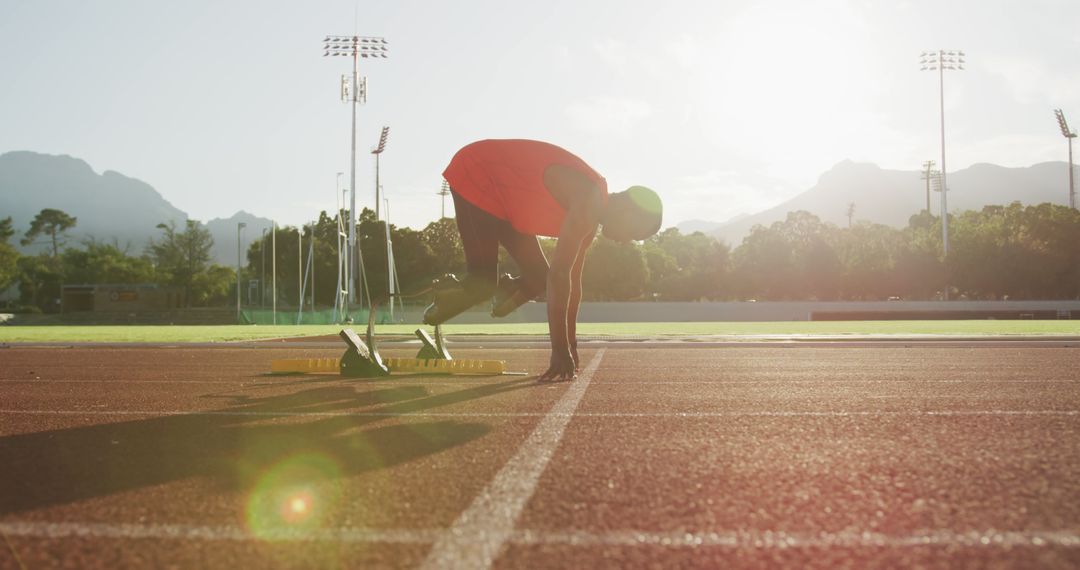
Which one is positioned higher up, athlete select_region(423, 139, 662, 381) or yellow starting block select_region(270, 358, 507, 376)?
athlete select_region(423, 139, 662, 381)

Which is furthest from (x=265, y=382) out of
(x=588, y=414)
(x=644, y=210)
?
(x=588, y=414)

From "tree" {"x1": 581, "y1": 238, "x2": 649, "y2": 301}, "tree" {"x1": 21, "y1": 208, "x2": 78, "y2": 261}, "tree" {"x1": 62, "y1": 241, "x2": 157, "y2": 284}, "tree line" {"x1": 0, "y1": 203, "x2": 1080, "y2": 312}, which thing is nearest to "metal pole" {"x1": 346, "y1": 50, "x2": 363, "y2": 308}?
"tree line" {"x1": 0, "y1": 203, "x2": 1080, "y2": 312}

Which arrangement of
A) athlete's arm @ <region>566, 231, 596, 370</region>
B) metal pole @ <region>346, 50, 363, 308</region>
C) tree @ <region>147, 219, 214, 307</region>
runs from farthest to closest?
tree @ <region>147, 219, 214, 307</region>, metal pole @ <region>346, 50, 363, 308</region>, athlete's arm @ <region>566, 231, 596, 370</region>

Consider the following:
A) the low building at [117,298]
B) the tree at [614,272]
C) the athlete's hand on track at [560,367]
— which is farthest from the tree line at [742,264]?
the athlete's hand on track at [560,367]

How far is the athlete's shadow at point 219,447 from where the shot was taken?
258cm

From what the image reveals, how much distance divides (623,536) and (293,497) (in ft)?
3.25

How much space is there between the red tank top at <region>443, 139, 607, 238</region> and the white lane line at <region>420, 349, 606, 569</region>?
3145mm

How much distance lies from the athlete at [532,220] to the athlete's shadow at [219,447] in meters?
1.72

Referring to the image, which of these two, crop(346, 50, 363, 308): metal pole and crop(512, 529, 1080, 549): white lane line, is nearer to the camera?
crop(512, 529, 1080, 549): white lane line

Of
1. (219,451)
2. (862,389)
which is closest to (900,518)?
(219,451)

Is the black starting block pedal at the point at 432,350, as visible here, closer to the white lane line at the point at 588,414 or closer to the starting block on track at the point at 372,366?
the starting block on track at the point at 372,366

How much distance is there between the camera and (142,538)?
1.93m

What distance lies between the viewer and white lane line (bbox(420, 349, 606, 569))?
5.68 ft

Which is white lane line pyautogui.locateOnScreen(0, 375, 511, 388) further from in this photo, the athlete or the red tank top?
the red tank top
